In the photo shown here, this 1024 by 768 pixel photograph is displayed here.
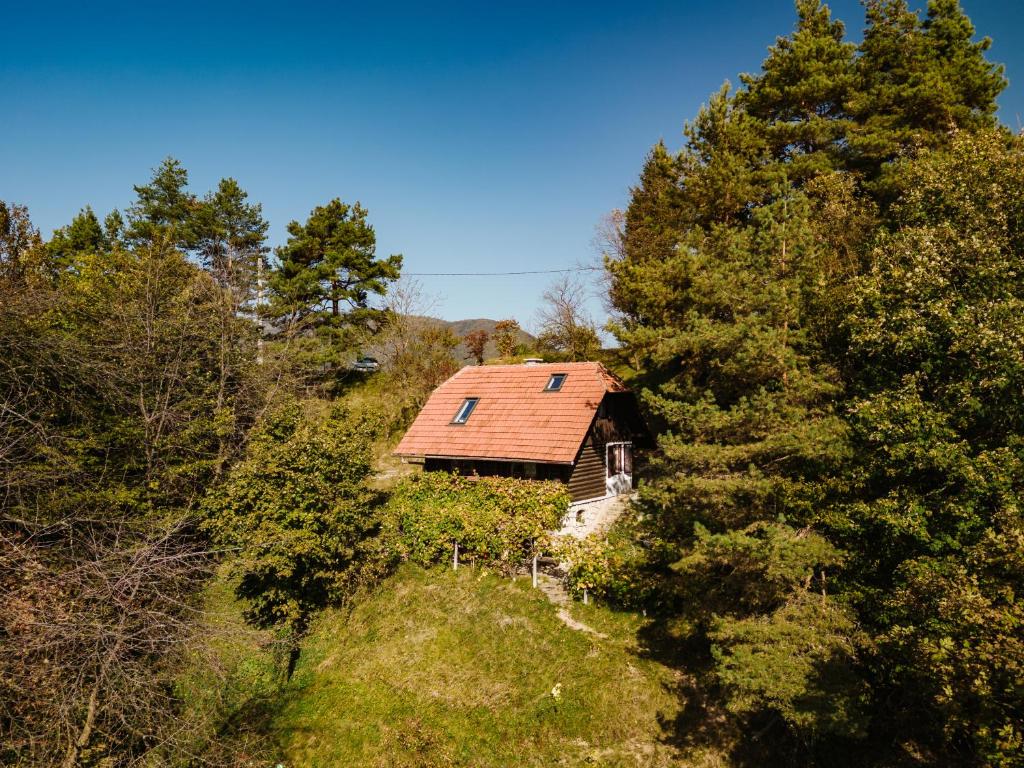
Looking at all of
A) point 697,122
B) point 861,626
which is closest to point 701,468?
point 861,626

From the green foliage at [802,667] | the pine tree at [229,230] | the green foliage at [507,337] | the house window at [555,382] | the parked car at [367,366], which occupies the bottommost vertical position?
the green foliage at [802,667]

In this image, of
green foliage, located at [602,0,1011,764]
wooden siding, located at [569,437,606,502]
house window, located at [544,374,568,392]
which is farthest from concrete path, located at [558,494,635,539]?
house window, located at [544,374,568,392]

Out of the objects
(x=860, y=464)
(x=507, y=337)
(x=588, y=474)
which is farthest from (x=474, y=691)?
(x=507, y=337)

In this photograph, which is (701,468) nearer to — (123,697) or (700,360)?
(700,360)

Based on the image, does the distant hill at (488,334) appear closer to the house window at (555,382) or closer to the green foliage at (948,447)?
the house window at (555,382)

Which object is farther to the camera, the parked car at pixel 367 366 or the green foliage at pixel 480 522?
the parked car at pixel 367 366

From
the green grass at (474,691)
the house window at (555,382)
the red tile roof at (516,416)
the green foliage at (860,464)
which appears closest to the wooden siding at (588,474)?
the red tile roof at (516,416)

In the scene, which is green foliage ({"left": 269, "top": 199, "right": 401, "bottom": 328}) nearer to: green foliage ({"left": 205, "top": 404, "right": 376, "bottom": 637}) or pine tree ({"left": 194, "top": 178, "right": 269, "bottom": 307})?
pine tree ({"left": 194, "top": 178, "right": 269, "bottom": 307})
